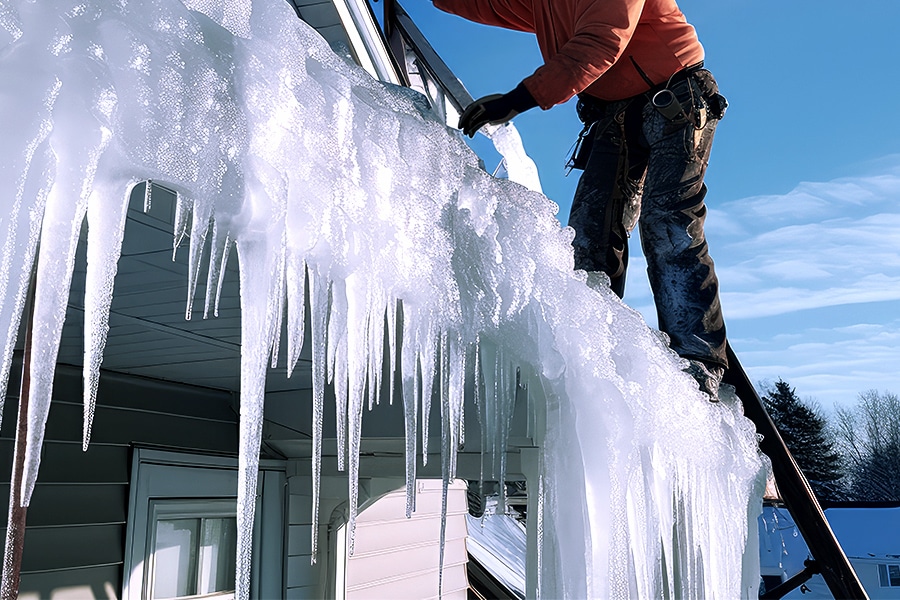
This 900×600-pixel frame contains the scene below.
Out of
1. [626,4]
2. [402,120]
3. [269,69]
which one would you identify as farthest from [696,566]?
[269,69]

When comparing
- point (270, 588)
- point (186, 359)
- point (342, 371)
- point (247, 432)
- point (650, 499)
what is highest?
point (186, 359)

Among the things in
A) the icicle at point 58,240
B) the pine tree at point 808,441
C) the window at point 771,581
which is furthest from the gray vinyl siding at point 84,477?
the pine tree at point 808,441

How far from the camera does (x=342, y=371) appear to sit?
58.2 inches

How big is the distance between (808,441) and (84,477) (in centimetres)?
3770

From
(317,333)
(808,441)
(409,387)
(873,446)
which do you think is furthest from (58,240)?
(873,446)

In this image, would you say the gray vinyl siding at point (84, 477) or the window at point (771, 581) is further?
the window at point (771, 581)

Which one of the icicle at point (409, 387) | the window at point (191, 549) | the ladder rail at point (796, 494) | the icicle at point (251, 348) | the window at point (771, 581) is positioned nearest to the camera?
the icicle at point (251, 348)

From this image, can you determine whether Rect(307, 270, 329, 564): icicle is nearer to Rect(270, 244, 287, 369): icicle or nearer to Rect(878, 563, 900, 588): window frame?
Rect(270, 244, 287, 369): icicle

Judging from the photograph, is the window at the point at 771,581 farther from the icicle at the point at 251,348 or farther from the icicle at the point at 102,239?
the icicle at the point at 102,239

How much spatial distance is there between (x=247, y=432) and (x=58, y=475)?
2.58m

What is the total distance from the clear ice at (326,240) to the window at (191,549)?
7.78 feet

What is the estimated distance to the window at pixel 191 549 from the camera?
3.91 m

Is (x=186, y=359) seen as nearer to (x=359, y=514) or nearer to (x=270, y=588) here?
(x=270, y=588)

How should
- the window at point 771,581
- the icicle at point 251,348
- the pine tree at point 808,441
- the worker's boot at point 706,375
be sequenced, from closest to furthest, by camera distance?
the icicle at point 251,348 < the worker's boot at point 706,375 < the window at point 771,581 < the pine tree at point 808,441
